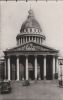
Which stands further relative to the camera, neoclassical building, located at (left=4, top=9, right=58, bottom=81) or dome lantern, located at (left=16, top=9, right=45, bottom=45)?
dome lantern, located at (left=16, top=9, right=45, bottom=45)

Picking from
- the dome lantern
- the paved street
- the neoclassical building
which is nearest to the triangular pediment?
the neoclassical building

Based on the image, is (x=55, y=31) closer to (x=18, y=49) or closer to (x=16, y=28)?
(x=16, y=28)

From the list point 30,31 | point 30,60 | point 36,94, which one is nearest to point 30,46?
point 30,60

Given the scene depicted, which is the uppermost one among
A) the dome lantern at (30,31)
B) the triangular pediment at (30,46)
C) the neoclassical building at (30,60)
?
the dome lantern at (30,31)

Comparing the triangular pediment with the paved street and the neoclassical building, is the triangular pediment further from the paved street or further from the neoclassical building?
the paved street

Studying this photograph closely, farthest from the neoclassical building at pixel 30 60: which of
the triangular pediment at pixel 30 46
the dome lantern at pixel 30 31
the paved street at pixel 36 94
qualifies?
the paved street at pixel 36 94

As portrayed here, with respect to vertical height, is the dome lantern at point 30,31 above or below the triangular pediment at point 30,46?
above

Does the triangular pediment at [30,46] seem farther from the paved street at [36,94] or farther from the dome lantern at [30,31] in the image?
the paved street at [36,94]

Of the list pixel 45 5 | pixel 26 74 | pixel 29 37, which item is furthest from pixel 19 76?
pixel 45 5

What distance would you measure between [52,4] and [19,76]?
743 inches

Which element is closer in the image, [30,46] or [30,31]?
[30,46]

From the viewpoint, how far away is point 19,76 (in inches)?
1146

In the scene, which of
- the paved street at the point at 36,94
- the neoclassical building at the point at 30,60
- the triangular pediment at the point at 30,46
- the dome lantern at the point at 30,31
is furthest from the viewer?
the dome lantern at the point at 30,31

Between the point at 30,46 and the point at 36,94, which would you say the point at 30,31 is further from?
the point at 36,94
